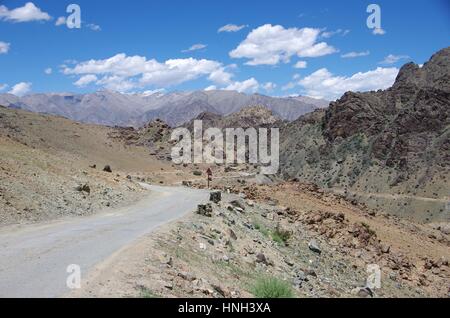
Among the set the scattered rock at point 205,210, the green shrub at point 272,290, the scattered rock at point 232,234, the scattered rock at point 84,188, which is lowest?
the scattered rock at point 232,234

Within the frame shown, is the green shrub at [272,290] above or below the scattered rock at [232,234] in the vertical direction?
above

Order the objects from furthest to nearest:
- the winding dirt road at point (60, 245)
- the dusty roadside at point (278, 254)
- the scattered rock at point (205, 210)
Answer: the scattered rock at point (205, 210)
the dusty roadside at point (278, 254)
the winding dirt road at point (60, 245)

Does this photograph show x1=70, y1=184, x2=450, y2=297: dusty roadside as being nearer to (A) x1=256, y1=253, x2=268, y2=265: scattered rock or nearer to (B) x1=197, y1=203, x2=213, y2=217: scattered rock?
(A) x1=256, y1=253, x2=268, y2=265: scattered rock

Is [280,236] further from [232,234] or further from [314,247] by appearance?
[232,234]

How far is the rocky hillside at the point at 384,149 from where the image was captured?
83688mm

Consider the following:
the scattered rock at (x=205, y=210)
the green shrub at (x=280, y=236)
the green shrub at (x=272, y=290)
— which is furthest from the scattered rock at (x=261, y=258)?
the green shrub at (x=272, y=290)

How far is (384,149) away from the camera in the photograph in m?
101

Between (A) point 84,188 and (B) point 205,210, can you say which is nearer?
(B) point 205,210

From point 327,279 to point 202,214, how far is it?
18.3 feet

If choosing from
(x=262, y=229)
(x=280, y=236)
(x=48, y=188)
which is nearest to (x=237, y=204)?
(x=262, y=229)

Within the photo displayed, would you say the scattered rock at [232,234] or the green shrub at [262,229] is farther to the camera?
the green shrub at [262,229]

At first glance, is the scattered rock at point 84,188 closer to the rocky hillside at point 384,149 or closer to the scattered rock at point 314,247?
the scattered rock at point 314,247

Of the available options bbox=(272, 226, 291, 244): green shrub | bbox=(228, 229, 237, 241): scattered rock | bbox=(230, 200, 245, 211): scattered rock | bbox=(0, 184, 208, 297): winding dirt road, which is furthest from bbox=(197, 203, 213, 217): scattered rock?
bbox=(230, 200, 245, 211): scattered rock
